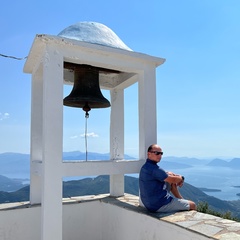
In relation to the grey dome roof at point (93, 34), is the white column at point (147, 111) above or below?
below

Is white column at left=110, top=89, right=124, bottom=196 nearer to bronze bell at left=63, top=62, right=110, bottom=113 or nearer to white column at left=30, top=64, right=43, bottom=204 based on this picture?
bronze bell at left=63, top=62, right=110, bottom=113

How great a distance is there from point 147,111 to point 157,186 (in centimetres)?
113

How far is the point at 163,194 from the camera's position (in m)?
3.88

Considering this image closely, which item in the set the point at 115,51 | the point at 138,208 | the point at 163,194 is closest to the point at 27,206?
the point at 138,208

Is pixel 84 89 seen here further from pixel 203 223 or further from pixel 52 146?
pixel 203 223

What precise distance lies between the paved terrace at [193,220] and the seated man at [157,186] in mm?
121

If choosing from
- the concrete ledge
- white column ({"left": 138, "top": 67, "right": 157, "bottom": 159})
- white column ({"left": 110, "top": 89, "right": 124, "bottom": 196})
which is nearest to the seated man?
the concrete ledge

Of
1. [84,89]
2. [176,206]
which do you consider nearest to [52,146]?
[84,89]

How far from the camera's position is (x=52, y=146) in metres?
3.76

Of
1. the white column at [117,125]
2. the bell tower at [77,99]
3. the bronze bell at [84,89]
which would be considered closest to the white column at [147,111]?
the bell tower at [77,99]

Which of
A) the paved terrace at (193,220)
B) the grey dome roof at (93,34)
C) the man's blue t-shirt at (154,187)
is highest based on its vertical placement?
the grey dome roof at (93,34)

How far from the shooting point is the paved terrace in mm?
2992

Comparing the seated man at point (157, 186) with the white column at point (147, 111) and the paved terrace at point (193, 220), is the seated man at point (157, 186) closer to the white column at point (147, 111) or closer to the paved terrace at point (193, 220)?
the paved terrace at point (193, 220)

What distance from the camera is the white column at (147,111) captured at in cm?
440
